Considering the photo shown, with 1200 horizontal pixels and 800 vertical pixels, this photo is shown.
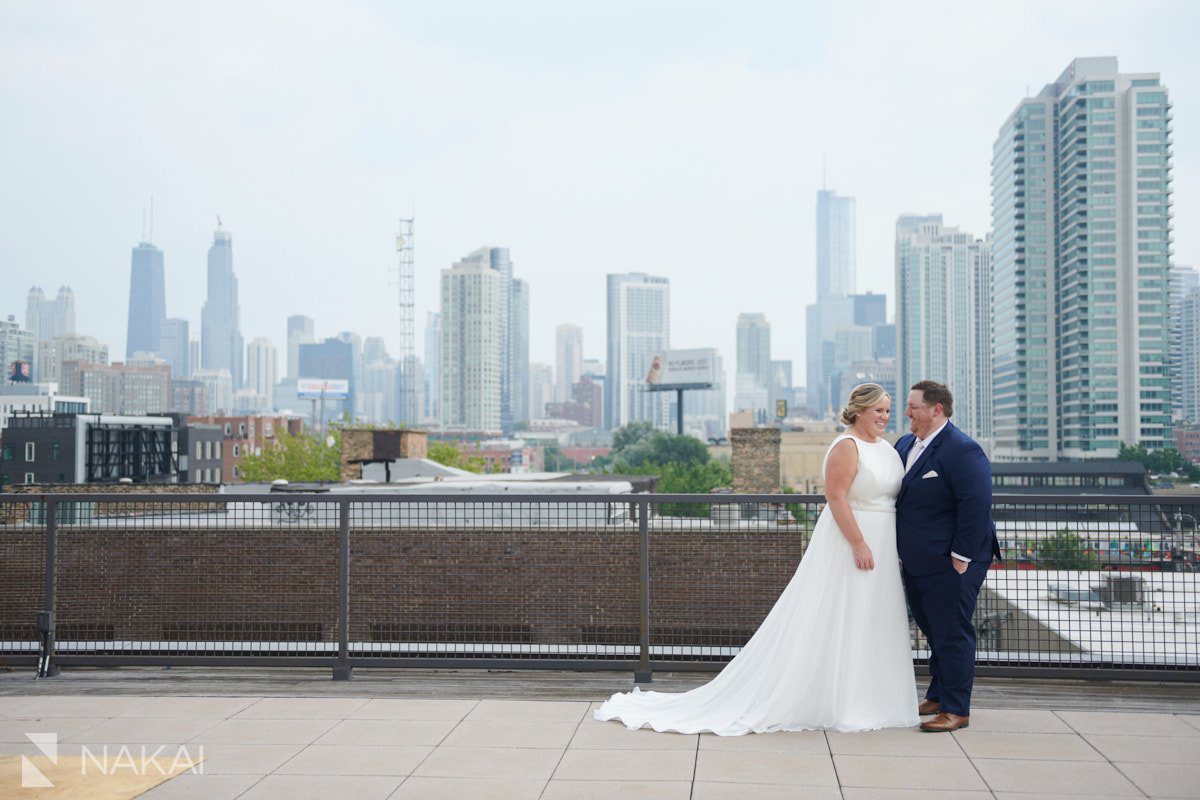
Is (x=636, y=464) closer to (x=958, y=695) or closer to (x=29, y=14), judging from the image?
(x=29, y=14)

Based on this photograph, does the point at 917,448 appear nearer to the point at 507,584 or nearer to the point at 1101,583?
the point at 1101,583

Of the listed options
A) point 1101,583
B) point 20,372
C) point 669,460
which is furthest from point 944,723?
point 20,372

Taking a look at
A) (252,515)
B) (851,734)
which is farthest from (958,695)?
(252,515)

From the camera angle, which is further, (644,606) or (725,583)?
(725,583)

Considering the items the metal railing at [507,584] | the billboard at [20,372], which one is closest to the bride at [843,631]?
the metal railing at [507,584]

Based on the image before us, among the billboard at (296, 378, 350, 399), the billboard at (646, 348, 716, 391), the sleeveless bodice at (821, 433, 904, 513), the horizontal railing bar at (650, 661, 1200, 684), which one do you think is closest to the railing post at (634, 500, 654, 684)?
the sleeveless bodice at (821, 433, 904, 513)

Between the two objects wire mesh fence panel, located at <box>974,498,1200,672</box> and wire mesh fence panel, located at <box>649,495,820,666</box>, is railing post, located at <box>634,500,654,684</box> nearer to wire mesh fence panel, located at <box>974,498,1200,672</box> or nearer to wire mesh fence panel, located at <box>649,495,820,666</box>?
wire mesh fence panel, located at <box>649,495,820,666</box>

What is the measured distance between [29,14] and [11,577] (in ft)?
101

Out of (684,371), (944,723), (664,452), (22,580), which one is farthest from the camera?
(684,371)

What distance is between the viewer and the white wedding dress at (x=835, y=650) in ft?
18.4

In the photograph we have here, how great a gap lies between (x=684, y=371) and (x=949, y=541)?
466 ft

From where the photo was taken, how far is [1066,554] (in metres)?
6.51

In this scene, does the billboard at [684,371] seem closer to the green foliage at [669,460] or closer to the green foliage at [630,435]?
the green foliage at [630,435]

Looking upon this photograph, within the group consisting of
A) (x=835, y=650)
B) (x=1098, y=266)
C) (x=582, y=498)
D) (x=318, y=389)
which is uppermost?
(x=1098, y=266)
